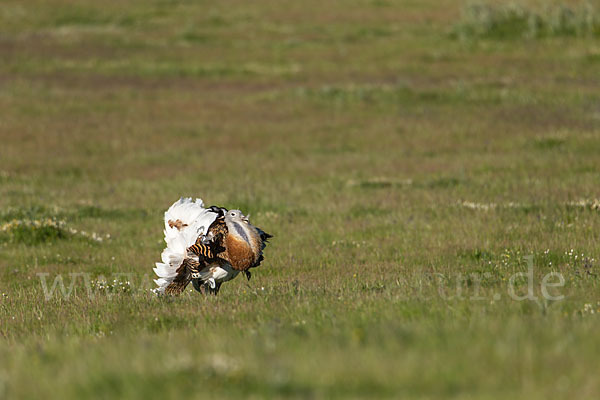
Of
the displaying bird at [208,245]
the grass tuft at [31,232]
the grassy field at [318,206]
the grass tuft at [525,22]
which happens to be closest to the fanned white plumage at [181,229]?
the displaying bird at [208,245]

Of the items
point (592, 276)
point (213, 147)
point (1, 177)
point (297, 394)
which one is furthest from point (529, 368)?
point (213, 147)

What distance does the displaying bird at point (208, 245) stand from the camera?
8539 millimetres

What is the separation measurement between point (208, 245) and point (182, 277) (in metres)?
0.76

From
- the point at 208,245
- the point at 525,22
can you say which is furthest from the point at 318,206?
the point at 525,22

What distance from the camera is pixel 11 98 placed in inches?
1305

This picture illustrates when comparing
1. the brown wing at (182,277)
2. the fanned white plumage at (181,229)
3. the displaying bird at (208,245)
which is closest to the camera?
the displaying bird at (208,245)

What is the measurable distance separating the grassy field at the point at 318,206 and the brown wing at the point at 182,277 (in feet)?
1.23

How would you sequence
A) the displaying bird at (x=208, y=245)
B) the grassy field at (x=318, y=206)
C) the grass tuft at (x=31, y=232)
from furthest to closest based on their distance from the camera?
the grass tuft at (x=31, y=232) < the displaying bird at (x=208, y=245) < the grassy field at (x=318, y=206)

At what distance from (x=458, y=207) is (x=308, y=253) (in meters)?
4.11

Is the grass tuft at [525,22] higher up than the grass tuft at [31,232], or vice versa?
the grass tuft at [525,22]

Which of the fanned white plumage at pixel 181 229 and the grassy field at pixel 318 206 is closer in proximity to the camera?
the grassy field at pixel 318 206

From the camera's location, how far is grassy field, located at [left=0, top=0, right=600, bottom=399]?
16.6ft

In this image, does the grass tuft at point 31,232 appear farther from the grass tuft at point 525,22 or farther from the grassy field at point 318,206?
the grass tuft at point 525,22

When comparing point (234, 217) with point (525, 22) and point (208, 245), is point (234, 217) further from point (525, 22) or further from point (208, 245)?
point (525, 22)
